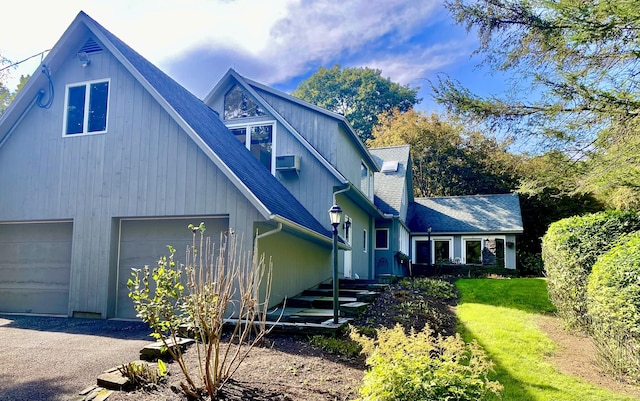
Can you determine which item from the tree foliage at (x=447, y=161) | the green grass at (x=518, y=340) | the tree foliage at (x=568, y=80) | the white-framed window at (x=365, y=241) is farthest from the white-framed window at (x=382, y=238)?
the tree foliage at (x=447, y=161)

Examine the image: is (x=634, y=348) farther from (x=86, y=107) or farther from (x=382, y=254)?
(x=382, y=254)

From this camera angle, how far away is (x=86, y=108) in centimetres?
906

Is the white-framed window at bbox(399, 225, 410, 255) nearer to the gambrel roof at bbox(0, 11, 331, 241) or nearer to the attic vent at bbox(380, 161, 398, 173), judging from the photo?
the attic vent at bbox(380, 161, 398, 173)

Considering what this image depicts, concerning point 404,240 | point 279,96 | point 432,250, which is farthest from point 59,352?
point 432,250

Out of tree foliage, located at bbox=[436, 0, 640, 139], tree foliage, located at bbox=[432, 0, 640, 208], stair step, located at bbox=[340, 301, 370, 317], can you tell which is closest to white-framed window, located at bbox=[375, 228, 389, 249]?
tree foliage, located at bbox=[432, 0, 640, 208]

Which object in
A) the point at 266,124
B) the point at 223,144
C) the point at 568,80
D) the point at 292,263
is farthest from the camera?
the point at 266,124

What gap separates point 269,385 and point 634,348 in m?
4.16

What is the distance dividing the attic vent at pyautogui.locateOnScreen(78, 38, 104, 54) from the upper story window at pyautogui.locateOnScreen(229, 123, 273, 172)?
13.4ft

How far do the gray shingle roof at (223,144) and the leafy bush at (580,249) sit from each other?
16.0ft

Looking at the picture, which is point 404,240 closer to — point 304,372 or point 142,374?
point 304,372

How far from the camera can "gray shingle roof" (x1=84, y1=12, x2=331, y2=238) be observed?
809cm

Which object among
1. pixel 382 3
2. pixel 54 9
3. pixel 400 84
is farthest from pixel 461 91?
pixel 400 84

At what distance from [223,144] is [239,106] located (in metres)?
3.43

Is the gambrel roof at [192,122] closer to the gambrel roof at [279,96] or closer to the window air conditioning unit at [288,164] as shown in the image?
the window air conditioning unit at [288,164]
